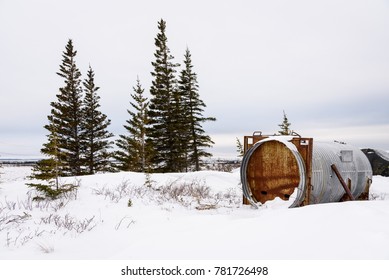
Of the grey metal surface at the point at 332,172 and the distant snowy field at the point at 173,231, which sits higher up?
the grey metal surface at the point at 332,172

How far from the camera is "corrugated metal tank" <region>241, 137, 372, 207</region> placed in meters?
8.28

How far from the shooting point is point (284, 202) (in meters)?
8.50

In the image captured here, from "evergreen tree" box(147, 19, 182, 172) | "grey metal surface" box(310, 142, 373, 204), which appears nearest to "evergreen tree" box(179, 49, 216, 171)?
"evergreen tree" box(147, 19, 182, 172)

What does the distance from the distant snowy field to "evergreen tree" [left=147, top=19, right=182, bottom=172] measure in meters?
19.4

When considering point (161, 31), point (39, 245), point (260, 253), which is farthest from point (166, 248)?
point (161, 31)

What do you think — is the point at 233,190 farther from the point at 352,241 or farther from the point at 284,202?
the point at 352,241

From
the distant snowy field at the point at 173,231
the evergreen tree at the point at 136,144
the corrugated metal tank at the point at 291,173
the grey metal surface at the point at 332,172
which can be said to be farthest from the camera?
the evergreen tree at the point at 136,144

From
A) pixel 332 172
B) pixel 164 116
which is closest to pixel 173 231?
pixel 332 172

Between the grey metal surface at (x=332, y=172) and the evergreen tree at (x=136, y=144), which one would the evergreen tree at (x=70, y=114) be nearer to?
the evergreen tree at (x=136, y=144)

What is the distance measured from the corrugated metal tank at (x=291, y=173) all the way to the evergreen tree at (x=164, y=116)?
18.9m

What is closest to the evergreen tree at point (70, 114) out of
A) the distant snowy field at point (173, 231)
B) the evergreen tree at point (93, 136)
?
the evergreen tree at point (93, 136)

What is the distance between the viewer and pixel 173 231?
596cm

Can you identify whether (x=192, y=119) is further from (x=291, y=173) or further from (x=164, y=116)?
(x=291, y=173)

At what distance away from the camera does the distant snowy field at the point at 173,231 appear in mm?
4492
